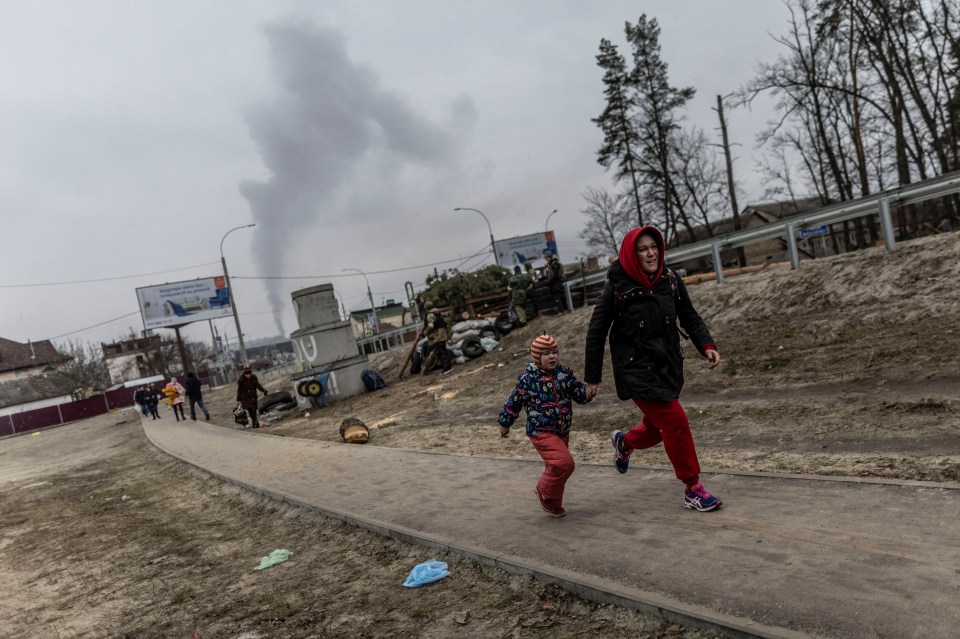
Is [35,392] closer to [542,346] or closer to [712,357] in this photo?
[542,346]

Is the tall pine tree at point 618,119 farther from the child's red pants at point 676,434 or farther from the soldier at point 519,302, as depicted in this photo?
the child's red pants at point 676,434

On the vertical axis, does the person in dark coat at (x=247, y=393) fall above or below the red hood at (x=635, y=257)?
below

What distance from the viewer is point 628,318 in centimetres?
427

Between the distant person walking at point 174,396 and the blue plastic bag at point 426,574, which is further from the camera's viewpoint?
the distant person walking at point 174,396

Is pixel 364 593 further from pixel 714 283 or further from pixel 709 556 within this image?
pixel 714 283

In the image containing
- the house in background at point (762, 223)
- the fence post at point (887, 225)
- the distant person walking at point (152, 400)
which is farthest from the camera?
the house in background at point (762, 223)

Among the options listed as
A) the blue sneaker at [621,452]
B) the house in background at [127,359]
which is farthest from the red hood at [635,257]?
the house in background at [127,359]

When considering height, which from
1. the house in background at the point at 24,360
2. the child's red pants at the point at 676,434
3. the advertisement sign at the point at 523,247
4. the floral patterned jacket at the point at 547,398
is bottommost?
the child's red pants at the point at 676,434

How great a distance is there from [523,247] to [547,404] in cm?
4400

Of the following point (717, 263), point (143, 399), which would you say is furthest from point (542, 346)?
point (143, 399)

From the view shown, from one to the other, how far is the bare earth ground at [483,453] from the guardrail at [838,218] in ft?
1.69

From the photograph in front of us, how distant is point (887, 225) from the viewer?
35.2ft

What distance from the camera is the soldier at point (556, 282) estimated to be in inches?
776

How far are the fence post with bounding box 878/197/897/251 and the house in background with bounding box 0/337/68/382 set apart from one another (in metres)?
74.7
